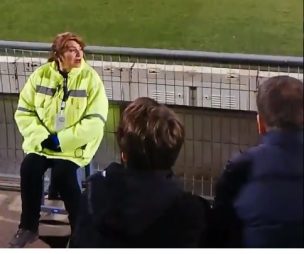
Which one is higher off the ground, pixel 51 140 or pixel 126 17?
pixel 126 17

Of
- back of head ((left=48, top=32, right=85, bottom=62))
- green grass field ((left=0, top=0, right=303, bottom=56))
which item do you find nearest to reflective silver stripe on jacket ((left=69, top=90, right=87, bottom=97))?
back of head ((left=48, top=32, right=85, bottom=62))

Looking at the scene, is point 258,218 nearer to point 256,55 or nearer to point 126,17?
point 256,55

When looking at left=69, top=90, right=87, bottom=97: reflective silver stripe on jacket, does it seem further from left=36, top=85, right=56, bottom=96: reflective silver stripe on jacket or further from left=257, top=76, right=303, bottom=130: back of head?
left=257, top=76, right=303, bottom=130: back of head

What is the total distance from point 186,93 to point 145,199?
1.73m

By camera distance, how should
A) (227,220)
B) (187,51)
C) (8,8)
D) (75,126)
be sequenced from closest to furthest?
(227,220) → (75,126) → (187,51) → (8,8)

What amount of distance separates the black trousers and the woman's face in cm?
34

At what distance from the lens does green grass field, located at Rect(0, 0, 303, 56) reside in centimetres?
263

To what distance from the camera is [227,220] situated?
1492 millimetres

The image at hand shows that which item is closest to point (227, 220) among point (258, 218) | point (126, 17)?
point (258, 218)

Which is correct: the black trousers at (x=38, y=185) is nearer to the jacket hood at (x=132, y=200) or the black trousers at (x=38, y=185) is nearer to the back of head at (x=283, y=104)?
the jacket hood at (x=132, y=200)

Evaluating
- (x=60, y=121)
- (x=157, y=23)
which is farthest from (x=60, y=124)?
(x=157, y=23)

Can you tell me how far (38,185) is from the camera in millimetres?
2582

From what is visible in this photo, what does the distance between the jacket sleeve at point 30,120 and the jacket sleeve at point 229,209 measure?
1190 mm

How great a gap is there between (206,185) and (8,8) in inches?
57.5
